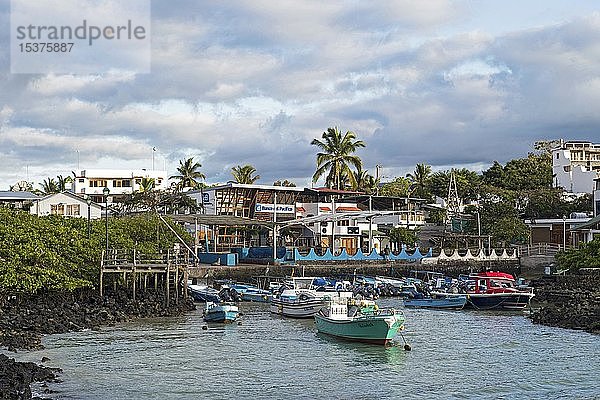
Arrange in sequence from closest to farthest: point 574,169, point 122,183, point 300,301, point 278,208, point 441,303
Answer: point 300,301, point 441,303, point 278,208, point 122,183, point 574,169

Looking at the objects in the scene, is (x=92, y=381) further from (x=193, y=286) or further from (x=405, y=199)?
(x=405, y=199)

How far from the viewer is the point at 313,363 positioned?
3234cm

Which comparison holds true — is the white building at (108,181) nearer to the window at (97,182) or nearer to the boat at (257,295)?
the window at (97,182)

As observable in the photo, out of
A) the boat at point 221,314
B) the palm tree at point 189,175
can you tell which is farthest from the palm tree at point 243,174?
the boat at point 221,314

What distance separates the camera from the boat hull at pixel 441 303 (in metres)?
50.9

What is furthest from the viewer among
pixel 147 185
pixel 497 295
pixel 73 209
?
pixel 147 185

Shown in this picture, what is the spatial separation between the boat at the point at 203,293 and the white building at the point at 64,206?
2518cm

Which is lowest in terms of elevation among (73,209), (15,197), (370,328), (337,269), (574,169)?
(370,328)

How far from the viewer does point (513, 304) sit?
4981cm

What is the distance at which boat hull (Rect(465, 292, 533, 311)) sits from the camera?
49.7 m

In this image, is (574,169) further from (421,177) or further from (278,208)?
(278,208)

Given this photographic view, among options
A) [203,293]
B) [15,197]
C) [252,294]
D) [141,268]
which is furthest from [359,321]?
[15,197]

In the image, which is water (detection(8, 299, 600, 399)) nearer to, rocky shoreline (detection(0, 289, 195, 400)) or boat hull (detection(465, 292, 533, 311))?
rocky shoreline (detection(0, 289, 195, 400))

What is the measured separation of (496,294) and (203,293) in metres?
19.5
